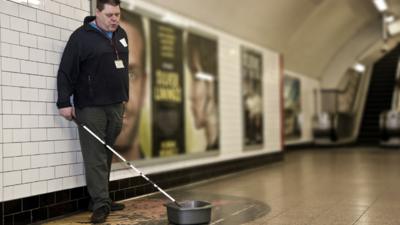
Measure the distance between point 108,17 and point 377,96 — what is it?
15.0 metres

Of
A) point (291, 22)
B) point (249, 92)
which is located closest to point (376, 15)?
point (291, 22)

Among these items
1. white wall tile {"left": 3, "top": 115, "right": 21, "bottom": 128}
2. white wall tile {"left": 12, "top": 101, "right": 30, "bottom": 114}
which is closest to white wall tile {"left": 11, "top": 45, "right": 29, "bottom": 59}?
white wall tile {"left": 12, "top": 101, "right": 30, "bottom": 114}

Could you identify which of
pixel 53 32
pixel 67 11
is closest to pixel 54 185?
pixel 53 32

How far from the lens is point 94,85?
3836mm

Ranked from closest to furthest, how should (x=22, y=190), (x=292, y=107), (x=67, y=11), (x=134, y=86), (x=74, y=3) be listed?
(x=22, y=190), (x=67, y=11), (x=74, y=3), (x=134, y=86), (x=292, y=107)

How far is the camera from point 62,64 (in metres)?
3.73

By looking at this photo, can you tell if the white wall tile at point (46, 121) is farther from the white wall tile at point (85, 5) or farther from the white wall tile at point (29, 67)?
the white wall tile at point (85, 5)

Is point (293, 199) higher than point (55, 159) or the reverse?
the reverse

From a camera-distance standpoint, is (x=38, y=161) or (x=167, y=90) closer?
(x=38, y=161)

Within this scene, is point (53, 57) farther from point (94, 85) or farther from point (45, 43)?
point (94, 85)

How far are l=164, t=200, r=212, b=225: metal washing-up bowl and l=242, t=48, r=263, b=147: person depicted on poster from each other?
14.5 feet

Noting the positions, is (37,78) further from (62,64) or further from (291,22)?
(291,22)

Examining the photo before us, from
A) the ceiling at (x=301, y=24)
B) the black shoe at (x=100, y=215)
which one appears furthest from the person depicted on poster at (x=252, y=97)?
the black shoe at (x=100, y=215)

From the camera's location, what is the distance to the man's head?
376 cm
